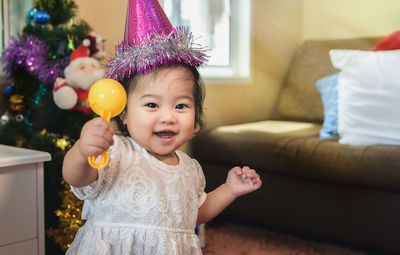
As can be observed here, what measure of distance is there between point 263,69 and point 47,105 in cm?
152

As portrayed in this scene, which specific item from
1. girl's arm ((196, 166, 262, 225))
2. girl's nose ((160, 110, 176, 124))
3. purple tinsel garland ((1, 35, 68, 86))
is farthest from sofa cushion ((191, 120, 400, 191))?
girl's nose ((160, 110, 176, 124))

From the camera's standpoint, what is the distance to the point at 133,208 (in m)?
0.92

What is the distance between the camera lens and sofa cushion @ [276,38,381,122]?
2.42 meters

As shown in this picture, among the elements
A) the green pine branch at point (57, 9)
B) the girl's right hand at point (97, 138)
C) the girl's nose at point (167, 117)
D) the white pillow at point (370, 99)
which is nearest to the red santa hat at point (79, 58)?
the green pine branch at point (57, 9)

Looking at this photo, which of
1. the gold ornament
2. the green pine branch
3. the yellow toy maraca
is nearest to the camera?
the yellow toy maraca

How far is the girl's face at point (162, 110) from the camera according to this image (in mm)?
925

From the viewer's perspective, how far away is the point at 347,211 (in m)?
1.66

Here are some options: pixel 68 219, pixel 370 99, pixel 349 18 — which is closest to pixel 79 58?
pixel 68 219

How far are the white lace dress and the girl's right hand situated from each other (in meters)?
0.15

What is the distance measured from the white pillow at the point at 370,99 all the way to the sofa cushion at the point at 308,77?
0.52 meters

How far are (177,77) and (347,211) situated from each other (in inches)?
39.7

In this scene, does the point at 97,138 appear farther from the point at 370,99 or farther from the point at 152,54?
the point at 370,99

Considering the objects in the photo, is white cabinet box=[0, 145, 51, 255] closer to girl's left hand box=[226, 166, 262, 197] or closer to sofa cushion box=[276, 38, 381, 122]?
girl's left hand box=[226, 166, 262, 197]

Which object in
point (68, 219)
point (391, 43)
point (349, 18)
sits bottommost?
point (68, 219)
